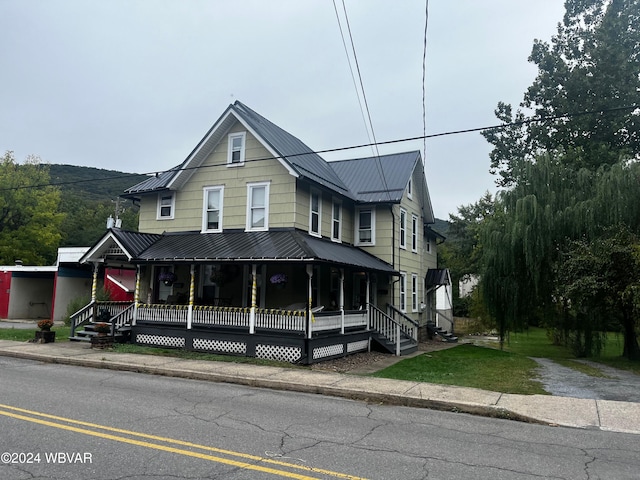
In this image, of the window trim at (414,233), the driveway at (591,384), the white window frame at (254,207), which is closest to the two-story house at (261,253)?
the white window frame at (254,207)

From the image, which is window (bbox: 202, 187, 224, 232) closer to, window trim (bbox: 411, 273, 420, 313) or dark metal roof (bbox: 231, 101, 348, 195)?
dark metal roof (bbox: 231, 101, 348, 195)

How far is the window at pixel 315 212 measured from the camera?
60.5 feet

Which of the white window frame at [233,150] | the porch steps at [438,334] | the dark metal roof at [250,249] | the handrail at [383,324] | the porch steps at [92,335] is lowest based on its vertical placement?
the porch steps at [438,334]

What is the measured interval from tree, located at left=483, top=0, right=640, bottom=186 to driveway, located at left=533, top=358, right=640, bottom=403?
10.5 meters

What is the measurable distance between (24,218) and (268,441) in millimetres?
46004

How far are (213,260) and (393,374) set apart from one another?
6.79m

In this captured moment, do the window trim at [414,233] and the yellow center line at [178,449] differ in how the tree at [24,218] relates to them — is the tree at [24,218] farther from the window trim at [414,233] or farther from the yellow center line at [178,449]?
the yellow center line at [178,449]

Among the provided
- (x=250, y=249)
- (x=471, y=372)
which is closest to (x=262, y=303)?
(x=250, y=249)

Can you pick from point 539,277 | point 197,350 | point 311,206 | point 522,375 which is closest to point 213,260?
point 197,350

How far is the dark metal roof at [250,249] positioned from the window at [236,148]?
116 inches

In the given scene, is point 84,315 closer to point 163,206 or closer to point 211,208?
point 163,206

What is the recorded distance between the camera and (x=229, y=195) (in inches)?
730

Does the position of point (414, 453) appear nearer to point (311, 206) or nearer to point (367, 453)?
point (367, 453)

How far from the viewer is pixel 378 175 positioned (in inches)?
922
